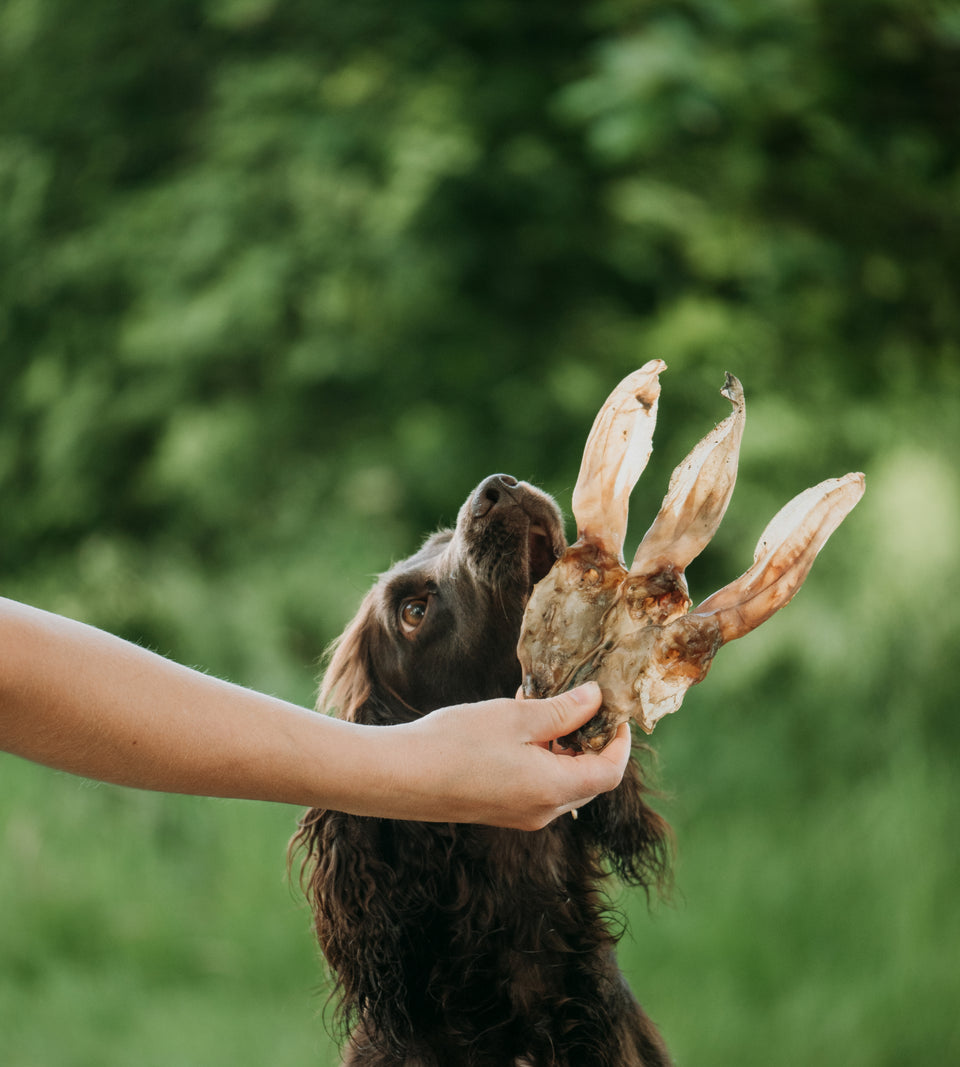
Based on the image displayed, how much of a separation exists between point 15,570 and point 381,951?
6705 millimetres

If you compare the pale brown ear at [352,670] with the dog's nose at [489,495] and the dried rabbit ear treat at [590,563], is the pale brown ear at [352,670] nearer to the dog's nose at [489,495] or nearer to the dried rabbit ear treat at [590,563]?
the dog's nose at [489,495]

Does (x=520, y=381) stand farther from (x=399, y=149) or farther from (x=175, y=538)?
(x=175, y=538)

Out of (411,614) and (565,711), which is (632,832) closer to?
(411,614)

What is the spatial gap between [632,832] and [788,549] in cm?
107

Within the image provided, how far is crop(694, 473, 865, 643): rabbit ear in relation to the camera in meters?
1.81

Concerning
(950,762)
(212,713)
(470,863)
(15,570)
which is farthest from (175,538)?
(212,713)

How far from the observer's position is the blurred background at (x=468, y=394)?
15.3ft

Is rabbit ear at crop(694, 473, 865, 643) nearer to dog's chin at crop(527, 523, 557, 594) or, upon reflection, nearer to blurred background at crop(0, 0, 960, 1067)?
dog's chin at crop(527, 523, 557, 594)

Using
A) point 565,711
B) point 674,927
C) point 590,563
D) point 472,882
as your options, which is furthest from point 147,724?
point 674,927

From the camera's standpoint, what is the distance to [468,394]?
23.2 ft

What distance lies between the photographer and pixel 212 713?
5.26 feet

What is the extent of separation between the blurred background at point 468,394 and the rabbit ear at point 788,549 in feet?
9.28

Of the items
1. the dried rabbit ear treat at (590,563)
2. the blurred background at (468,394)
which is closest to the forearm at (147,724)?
the dried rabbit ear treat at (590,563)

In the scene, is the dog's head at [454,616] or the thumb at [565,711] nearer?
the thumb at [565,711]
